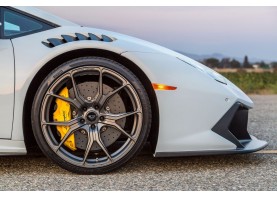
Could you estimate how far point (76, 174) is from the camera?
377 cm

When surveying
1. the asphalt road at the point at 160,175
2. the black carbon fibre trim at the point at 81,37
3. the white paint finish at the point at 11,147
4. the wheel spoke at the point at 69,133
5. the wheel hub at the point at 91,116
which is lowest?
the asphalt road at the point at 160,175

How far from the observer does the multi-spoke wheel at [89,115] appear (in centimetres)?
371

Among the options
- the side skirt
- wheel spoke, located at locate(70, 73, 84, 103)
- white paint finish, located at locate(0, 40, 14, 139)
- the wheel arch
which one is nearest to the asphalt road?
the side skirt

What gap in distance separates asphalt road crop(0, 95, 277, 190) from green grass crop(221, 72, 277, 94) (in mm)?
8687

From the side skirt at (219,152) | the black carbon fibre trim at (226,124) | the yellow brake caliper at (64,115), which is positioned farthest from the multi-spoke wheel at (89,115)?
the black carbon fibre trim at (226,124)

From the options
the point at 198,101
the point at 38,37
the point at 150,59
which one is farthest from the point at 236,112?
the point at 38,37

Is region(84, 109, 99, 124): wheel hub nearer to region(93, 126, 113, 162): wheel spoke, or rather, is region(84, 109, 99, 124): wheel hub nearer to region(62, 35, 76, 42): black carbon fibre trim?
region(93, 126, 113, 162): wheel spoke

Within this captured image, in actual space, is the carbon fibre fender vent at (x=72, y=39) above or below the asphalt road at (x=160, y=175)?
above

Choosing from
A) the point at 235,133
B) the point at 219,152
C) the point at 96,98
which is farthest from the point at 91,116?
the point at 235,133

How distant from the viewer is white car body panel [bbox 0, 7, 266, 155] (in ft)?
12.0

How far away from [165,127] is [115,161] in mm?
414

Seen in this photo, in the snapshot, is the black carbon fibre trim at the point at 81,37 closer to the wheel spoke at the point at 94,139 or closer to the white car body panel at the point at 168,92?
the white car body panel at the point at 168,92
